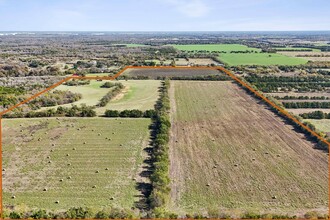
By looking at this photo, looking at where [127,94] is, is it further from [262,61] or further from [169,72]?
[262,61]

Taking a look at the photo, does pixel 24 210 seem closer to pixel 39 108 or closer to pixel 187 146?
pixel 187 146

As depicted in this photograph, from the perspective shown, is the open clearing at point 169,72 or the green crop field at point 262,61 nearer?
the open clearing at point 169,72

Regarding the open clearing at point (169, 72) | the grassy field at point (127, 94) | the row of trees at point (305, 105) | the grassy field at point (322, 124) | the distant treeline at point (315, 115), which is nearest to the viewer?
the grassy field at point (322, 124)

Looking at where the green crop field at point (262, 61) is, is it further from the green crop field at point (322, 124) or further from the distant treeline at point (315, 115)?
the green crop field at point (322, 124)

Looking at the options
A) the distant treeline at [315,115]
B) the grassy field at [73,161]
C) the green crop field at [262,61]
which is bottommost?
the grassy field at [73,161]

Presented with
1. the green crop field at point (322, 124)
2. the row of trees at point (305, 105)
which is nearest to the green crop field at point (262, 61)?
the row of trees at point (305, 105)

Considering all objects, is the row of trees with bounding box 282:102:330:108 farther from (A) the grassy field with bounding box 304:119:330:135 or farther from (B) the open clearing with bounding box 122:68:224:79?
(B) the open clearing with bounding box 122:68:224:79

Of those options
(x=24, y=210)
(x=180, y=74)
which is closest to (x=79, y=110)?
(x=24, y=210)

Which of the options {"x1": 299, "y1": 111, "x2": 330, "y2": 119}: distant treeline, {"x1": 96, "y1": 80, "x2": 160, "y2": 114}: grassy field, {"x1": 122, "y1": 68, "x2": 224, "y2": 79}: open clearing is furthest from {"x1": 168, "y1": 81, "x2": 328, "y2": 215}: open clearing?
{"x1": 122, "y1": 68, "x2": 224, "y2": 79}: open clearing
